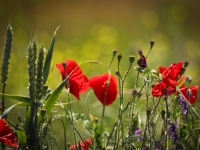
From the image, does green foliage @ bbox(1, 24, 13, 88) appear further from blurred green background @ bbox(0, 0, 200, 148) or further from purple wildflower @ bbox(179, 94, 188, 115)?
blurred green background @ bbox(0, 0, 200, 148)

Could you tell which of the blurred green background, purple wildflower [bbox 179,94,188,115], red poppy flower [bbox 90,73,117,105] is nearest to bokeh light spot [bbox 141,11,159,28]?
the blurred green background

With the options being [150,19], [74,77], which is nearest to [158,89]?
[74,77]

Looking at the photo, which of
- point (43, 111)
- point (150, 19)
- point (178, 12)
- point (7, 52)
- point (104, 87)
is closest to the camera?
point (43, 111)

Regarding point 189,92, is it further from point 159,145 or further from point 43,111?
point 43,111

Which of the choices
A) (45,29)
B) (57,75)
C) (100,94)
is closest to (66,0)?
(45,29)

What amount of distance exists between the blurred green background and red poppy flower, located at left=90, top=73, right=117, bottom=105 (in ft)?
4.44

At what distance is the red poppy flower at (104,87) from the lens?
3.83ft

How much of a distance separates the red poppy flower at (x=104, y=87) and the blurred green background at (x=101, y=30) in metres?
1.35

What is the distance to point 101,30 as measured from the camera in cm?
330

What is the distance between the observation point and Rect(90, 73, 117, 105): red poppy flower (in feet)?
3.83

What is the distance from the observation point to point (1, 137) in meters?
0.98

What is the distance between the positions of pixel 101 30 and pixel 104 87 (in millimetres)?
2162

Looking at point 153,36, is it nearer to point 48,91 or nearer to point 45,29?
point 45,29

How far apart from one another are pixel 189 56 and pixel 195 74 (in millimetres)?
390
